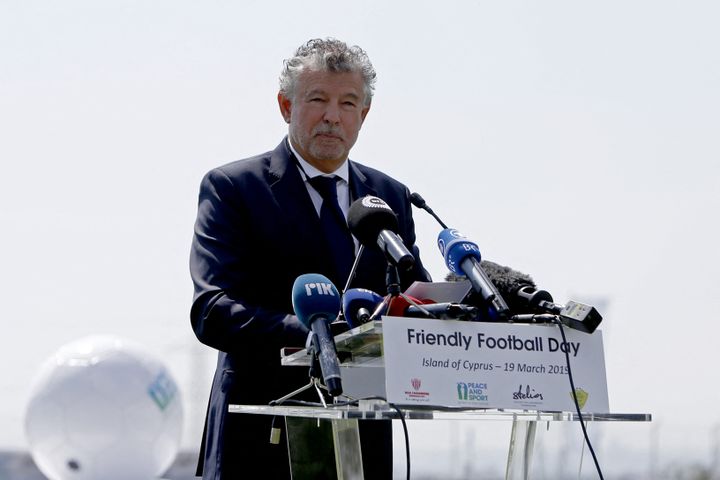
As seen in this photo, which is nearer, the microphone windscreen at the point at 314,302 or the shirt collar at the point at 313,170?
the microphone windscreen at the point at 314,302

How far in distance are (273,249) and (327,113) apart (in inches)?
18.1

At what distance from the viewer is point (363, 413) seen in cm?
254

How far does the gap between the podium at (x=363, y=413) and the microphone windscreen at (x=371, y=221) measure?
0.88 ft

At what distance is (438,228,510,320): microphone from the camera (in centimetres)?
291

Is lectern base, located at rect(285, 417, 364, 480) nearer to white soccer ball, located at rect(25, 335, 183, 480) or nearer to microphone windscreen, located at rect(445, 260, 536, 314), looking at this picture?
microphone windscreen, located at rect(445, 260, 536, 314)

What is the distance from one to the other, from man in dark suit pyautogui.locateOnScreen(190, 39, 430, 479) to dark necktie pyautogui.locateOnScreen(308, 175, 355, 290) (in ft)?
0.05

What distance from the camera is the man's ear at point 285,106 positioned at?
3986 millimetres

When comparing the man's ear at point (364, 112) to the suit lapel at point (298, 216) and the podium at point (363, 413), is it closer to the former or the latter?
the suit lapel at point (298, 216)

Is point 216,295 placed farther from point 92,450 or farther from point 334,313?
point 92,450

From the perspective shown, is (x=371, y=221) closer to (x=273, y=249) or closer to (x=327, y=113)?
(x=273, y=249)

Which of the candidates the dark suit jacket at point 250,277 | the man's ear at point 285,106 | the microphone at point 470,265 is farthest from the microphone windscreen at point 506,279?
the man's ear at point 285,106

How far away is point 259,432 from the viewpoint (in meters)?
3.60

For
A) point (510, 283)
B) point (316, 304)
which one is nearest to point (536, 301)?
point (510, 283)

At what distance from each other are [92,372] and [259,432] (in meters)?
10.8
